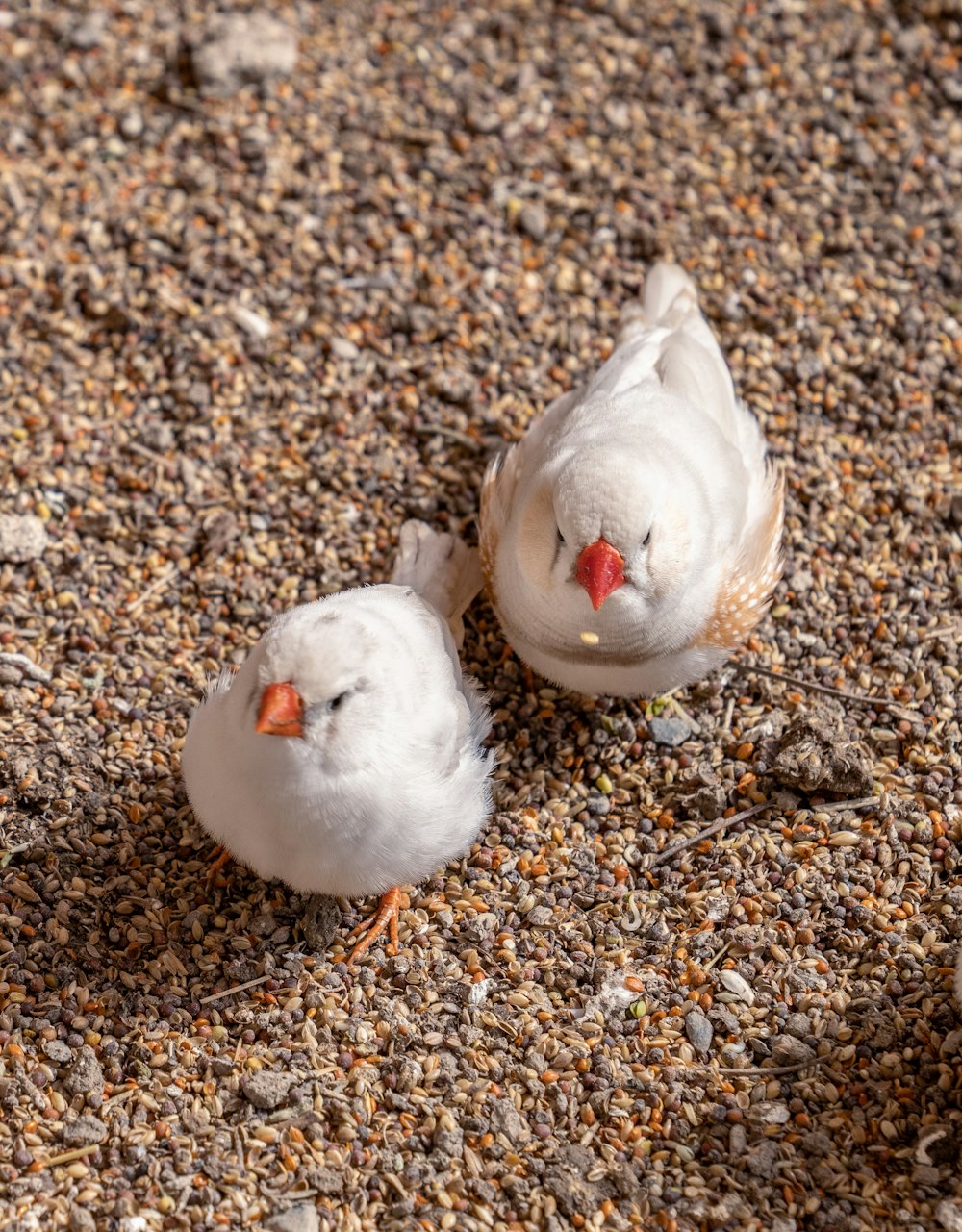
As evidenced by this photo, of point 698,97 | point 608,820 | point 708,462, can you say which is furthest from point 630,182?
point 608,820

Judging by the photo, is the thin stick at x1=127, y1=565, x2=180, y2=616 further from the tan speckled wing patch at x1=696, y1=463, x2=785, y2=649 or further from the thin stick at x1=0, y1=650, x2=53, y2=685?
the tan speckled wing patch at x1=696, y1=463, x2=785, y2=649

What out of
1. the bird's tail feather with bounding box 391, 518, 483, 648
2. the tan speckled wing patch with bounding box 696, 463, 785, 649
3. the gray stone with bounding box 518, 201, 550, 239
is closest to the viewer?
the tan speckled wing patch with bounding box 696, 463, 785, 649

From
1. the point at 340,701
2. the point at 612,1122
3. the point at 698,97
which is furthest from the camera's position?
the point at 698,97

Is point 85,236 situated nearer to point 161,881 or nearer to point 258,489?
point 258,489

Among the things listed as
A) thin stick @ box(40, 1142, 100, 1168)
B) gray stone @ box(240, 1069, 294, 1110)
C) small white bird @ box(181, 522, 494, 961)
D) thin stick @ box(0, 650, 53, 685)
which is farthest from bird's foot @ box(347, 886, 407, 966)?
thin stick @ box(0, 650, 53, 685)

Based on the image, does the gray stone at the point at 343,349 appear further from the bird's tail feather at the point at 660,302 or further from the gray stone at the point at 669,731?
the gray stone at the point at 669,731
